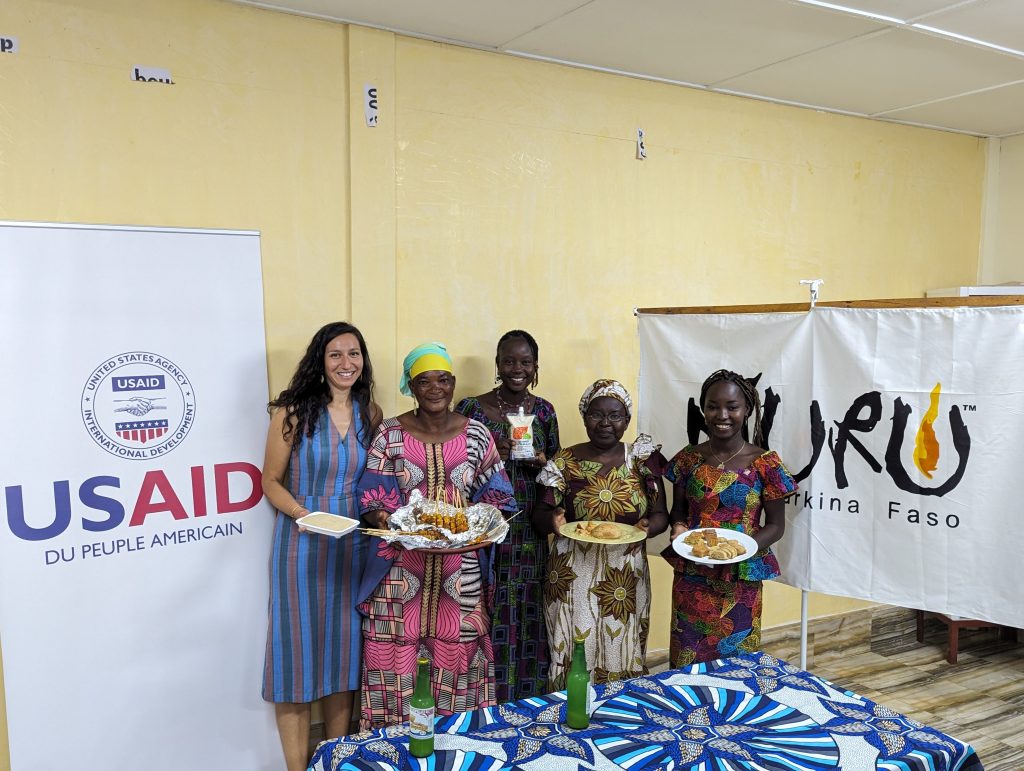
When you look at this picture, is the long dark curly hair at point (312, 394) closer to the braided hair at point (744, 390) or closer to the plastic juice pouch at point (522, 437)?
the plastic juice pouch at point (522, 437)

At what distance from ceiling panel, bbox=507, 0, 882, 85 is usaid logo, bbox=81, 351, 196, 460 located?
2036 mm

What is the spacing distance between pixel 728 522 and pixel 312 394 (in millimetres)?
1643

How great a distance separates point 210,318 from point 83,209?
1.90 feet

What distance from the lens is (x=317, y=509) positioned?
124 inches

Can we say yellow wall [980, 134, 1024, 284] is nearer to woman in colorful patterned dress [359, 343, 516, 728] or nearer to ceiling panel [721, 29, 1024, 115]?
ceiling panel [721, 29, 1024, 115]

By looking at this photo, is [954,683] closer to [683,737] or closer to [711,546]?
[711,546]

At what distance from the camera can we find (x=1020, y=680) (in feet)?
14.7

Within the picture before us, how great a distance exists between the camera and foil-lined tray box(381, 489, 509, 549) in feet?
9.14

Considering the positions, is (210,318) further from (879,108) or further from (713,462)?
(879,108)

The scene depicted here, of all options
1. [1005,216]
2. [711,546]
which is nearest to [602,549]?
[711,546]

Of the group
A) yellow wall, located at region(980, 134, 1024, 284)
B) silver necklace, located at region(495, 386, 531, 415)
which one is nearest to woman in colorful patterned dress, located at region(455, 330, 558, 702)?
silver necklace, located at region(495, 386, 531, 415)

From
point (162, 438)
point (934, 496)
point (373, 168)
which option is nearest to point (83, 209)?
point (162, 438)

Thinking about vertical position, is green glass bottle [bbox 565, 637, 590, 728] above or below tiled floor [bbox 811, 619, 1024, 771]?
above

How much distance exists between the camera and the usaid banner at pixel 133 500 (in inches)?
115
